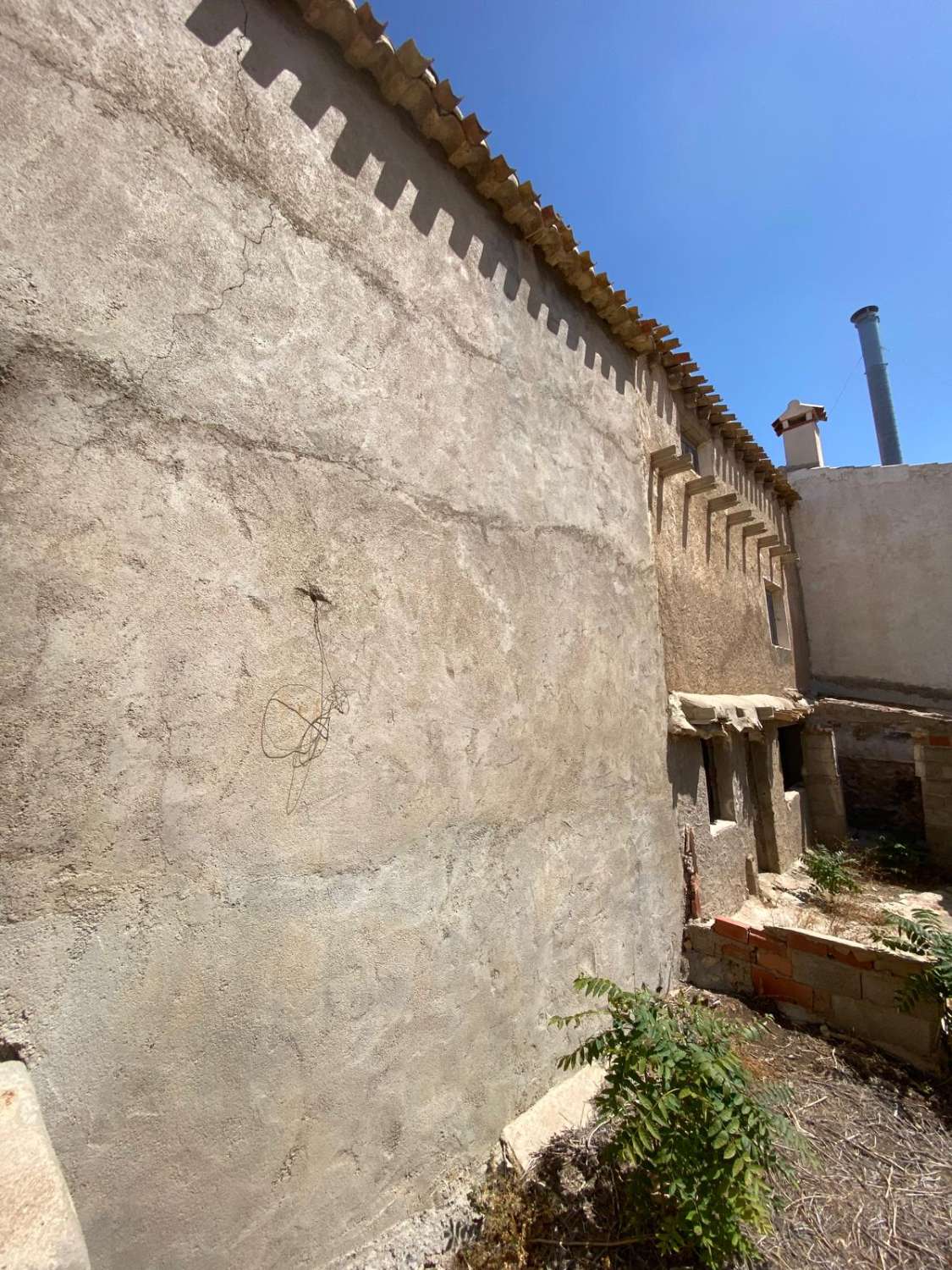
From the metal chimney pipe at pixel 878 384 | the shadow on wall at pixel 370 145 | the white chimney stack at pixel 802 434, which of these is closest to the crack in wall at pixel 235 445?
the shadow on wall at pixel 370 145

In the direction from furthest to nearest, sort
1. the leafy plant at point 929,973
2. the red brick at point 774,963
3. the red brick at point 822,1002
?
the red brick at point 774,963 < the red brick at point 822,1002 < the leafy plant at point 929,973

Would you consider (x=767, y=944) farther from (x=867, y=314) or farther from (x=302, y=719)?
(x=867, y=314)

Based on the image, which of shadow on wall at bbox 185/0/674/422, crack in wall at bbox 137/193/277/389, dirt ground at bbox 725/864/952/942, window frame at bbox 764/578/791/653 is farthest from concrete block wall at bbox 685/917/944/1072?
window frame at bbox 764/578/791/653

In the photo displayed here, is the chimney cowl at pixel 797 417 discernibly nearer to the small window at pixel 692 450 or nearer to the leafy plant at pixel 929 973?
the small window at pixel 692 450

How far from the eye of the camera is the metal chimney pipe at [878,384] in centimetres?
1870

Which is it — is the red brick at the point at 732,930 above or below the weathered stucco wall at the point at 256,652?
below

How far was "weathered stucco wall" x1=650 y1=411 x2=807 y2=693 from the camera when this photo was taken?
6.40 m

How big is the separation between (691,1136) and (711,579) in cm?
580

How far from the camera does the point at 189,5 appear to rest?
2.81 metres

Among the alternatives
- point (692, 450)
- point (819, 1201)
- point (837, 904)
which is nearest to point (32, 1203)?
point (819, 1201)

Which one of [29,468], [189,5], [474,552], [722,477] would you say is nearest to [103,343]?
[29,468]

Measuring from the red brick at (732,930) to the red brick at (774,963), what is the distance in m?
0.14

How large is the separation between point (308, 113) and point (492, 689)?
10.5 feet

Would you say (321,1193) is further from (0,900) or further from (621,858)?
(621,858)
